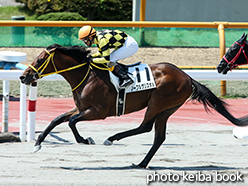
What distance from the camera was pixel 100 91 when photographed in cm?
498

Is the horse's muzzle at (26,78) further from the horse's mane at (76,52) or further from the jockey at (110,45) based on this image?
the jockey at (110,45)

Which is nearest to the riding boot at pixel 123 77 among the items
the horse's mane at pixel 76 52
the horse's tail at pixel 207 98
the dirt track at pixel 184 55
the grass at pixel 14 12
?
the horse's mane at pixel 76 52

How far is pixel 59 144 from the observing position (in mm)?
6027

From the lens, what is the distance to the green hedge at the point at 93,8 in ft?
57.2

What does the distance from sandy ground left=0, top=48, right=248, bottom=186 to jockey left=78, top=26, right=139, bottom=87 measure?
3.40ft

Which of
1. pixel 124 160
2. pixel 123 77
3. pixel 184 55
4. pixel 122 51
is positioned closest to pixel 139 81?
pixel 123 77

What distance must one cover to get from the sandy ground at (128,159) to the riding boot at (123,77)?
3.09 feet

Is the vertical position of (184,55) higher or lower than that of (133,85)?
lower

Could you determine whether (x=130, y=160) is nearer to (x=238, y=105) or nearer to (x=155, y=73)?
(x=155, y=73)

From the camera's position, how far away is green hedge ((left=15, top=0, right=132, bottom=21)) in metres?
17.4

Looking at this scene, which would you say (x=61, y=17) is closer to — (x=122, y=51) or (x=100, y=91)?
(x=122, y=51)

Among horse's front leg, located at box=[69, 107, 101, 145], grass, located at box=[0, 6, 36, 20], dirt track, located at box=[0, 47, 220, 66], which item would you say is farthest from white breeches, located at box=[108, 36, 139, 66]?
grass, located at box=[0, 6, 36, 20]

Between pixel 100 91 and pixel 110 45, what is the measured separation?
21.3 inches

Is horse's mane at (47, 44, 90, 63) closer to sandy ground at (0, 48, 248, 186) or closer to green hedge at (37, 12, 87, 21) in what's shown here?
sandy ground at (0, 48, 248, 186)
